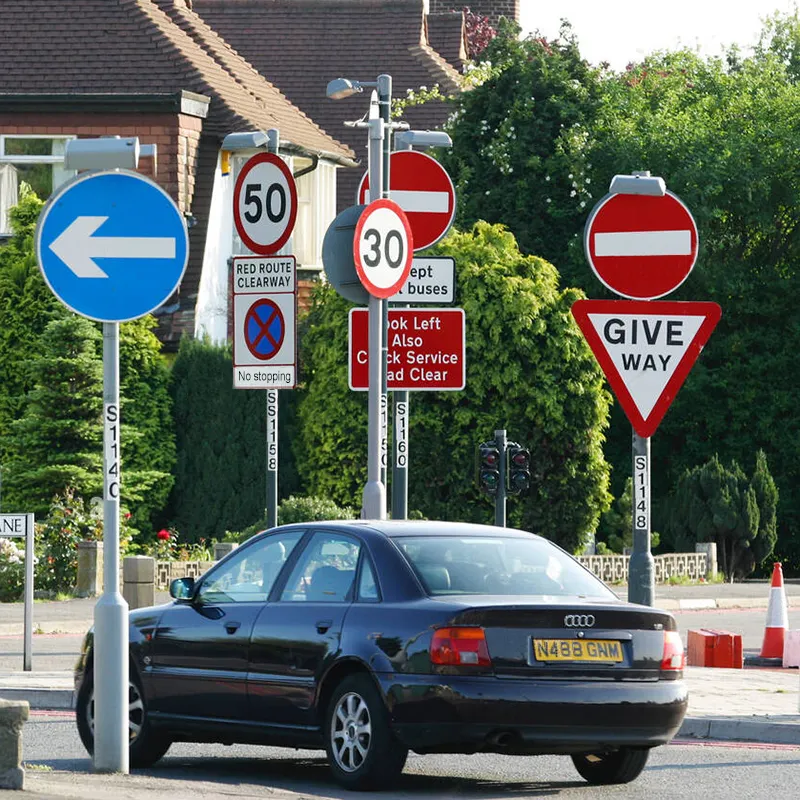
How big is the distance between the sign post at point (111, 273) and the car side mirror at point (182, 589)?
1.46 meters

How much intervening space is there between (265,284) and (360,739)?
260 inches

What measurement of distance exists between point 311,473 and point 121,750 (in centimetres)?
2411

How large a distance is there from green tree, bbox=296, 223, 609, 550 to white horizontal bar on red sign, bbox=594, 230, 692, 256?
21056 millimetres

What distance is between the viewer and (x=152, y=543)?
1342 inches

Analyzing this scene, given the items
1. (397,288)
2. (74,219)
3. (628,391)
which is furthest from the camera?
(397,288)

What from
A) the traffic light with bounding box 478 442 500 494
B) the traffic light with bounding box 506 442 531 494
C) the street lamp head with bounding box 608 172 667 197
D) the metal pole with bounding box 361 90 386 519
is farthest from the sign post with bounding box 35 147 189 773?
the traffic light with bounding box 506 442 531 494

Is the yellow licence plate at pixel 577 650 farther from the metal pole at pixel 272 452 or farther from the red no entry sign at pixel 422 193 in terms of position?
the red no entry sign at pixel 422 193

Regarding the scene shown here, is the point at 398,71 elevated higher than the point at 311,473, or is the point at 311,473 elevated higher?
the point at 398,71

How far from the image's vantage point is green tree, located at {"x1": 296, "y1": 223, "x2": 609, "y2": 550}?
111 ft

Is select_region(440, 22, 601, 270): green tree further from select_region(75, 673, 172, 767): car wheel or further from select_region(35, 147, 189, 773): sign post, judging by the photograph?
select_region(35, 147, 189, 773): sign post

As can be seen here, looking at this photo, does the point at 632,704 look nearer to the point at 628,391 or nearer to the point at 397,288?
the point at 628,391

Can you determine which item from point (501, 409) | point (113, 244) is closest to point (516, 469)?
point (501, 409)

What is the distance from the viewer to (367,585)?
11047mm

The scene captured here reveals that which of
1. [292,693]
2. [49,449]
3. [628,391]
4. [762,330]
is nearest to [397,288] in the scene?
[628,391]
